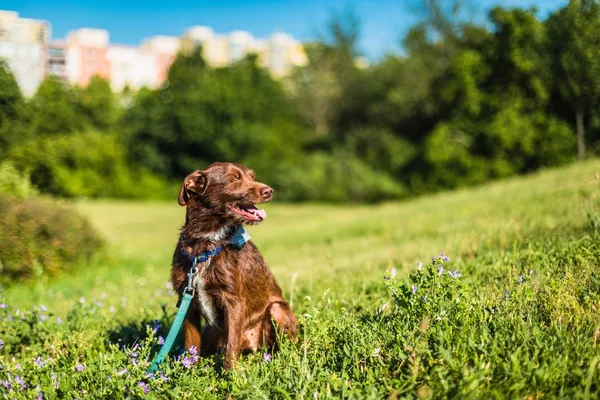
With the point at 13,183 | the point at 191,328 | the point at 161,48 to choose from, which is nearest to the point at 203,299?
the point at 191,328

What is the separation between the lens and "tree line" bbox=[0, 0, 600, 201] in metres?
29.7

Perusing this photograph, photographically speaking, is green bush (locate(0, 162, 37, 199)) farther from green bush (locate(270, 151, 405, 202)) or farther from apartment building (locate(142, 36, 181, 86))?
apartment building (locate(142, 36, 181, 86))

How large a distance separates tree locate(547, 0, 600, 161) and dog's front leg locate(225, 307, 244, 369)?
5.04m

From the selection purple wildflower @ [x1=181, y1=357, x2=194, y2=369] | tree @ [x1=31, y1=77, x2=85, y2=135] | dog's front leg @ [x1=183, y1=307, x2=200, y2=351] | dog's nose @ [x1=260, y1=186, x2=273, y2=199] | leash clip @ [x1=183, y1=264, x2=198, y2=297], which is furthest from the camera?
tree @ [x1=31, y1=77, x2=85, y2=135]

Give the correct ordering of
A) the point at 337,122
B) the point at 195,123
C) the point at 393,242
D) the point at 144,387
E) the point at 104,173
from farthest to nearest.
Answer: the point at 337,122
the point at 195,123
the point at 104,173
the point at 393,242
the point at 144,387

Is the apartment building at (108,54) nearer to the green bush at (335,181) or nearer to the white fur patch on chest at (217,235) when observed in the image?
the white fur patch on chest at (217,235)

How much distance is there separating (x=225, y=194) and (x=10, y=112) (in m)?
6.07

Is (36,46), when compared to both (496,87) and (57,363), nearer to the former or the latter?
(57,363)

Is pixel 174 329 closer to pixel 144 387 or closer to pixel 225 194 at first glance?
pixel 144 387

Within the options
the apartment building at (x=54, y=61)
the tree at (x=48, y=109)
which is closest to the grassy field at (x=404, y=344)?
the tree at (x=48, y=109)

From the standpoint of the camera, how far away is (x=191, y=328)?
3.98 metres

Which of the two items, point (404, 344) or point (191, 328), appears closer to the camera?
point (404, 344)

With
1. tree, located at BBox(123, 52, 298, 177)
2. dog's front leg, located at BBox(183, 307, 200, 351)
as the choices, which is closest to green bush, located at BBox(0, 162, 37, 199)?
dog's front leg, located at BBox(183, 307, 200, 351)

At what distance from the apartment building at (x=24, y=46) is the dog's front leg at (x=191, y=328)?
6570 millimetres
